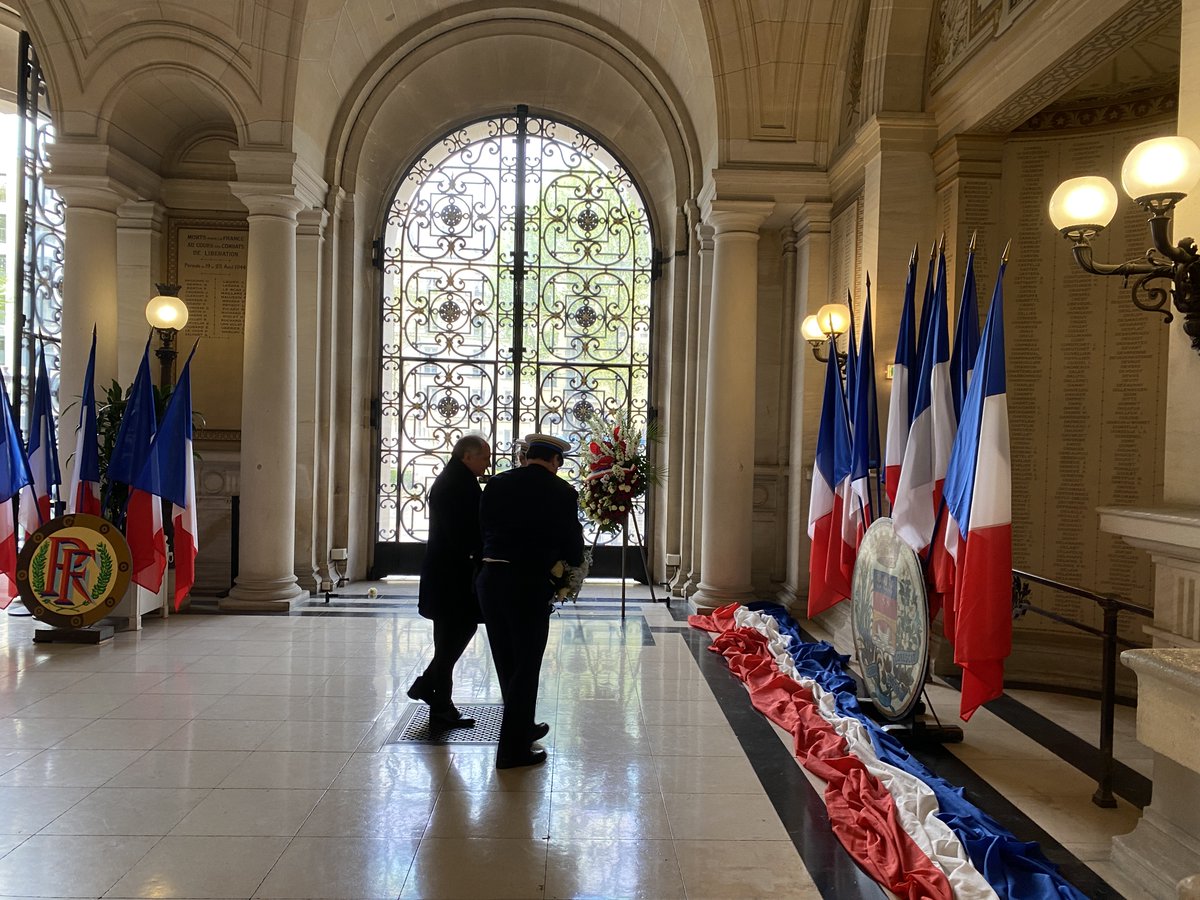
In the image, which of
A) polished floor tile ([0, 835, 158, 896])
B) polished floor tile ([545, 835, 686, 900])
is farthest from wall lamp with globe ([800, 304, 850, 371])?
polished floor tile ([0, 835, 158, 896])

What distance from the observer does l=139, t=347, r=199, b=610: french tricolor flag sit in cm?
738

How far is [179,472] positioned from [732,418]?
5273mm

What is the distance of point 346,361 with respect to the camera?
10172mm

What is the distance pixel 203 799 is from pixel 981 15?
7048 millimetres

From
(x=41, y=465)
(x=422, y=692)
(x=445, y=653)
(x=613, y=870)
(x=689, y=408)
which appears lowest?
(x=613, y=870)

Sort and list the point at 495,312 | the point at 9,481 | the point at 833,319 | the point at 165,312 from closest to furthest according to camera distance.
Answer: the point at 833,319 < the point at 9,481 < the point at 165,312 < the point at 495,312

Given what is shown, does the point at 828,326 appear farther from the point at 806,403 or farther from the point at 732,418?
the point at 732,418

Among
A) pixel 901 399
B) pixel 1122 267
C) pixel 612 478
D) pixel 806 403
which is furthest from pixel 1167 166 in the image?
pixel 612 478

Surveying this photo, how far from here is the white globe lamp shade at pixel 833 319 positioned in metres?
7.04

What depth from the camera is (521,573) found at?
456 centimetres

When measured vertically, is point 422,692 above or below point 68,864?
above

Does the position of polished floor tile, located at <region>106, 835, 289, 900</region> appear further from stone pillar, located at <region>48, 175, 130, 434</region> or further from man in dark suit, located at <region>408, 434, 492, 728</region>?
stone pillar, located at <region>48, 175, 130, 434</region>

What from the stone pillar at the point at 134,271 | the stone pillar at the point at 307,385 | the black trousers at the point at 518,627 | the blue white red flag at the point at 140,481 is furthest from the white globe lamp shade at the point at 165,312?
the black trousers at the point at 518,627

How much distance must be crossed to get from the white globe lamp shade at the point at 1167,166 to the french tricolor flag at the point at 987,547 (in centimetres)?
89
